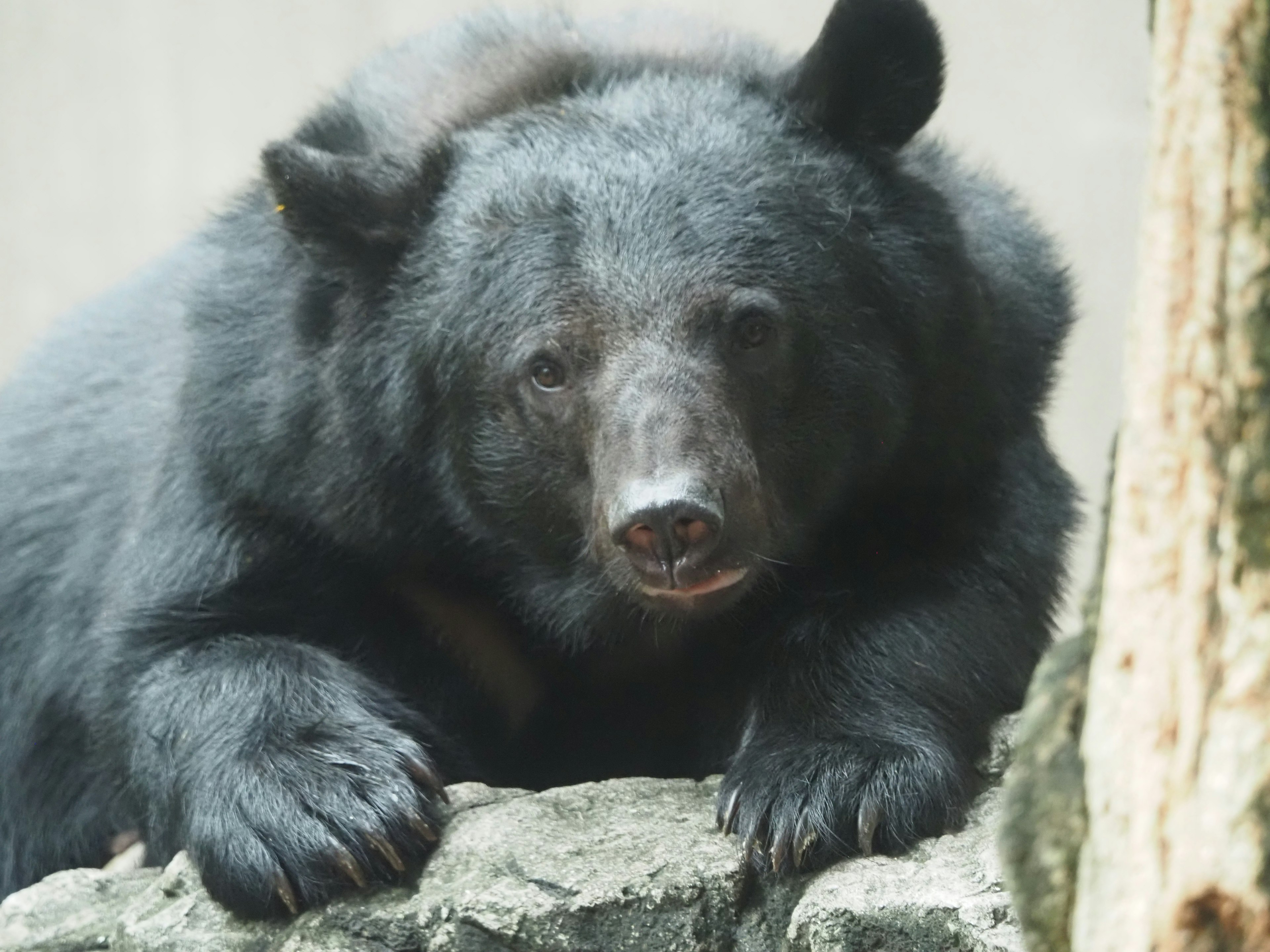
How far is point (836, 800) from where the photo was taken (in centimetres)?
370

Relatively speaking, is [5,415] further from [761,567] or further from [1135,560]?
[1135,560]

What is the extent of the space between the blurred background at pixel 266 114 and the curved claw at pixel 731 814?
516 centimetres

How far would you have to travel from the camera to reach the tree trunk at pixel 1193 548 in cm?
187

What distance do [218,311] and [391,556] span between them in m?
0.84

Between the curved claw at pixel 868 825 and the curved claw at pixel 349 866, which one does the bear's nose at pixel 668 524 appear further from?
the curved claw at pixel 349 866

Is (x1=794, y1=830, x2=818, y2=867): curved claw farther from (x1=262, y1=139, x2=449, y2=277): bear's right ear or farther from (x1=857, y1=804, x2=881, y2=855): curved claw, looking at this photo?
(x1=262, y1=139, x2=449, y2=277): bear's right ear

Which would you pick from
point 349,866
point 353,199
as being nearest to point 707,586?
point 349,866

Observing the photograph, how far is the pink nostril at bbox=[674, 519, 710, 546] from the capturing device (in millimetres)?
3586

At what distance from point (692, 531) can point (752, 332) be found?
28.7 inches

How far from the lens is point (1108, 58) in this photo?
874 centimetres

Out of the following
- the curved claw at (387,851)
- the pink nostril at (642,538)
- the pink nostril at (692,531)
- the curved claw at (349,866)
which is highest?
the pink nostril at (692,531)

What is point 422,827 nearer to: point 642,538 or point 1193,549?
point 642,538

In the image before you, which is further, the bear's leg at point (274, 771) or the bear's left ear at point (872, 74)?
the bear's left ear at point (872, 74)

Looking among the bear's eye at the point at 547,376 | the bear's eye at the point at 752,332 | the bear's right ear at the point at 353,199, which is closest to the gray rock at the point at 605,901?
the bear's eye at the point at 547,376
